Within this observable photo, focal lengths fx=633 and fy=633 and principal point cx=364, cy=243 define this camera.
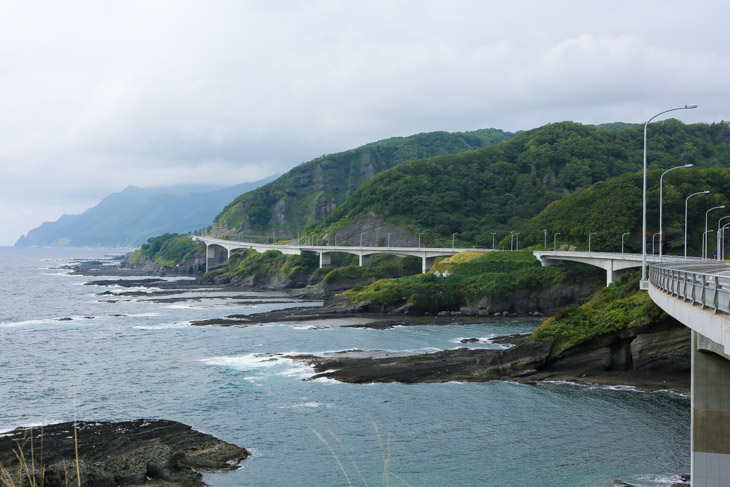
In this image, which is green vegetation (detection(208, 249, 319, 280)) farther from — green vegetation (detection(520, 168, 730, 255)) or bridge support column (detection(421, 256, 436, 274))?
green vegetation (detection(520, 168, 730, 255))

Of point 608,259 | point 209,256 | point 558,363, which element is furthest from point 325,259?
point 558,363

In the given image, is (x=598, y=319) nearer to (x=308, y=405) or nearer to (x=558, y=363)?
(x=558, y=363)

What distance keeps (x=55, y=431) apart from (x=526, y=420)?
86.5ft

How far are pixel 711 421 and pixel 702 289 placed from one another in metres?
5.61

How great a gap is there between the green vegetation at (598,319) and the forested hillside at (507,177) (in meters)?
83.0

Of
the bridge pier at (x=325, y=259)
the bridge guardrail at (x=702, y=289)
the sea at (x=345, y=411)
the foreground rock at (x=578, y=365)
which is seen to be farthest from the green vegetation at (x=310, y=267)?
the bridge guardrail at (x=702, y=289)

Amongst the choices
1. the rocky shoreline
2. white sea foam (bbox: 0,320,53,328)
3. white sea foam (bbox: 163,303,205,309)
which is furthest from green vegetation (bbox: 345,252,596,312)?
white sea foam (bbox: 0,320,53,328)

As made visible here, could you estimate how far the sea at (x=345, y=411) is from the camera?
29.6 meters

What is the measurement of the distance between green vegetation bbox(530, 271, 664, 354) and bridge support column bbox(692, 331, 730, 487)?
2541 cm

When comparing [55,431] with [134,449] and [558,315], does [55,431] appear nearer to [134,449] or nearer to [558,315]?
[134,449]

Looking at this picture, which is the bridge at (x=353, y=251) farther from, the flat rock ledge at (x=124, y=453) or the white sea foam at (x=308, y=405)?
the flat rock ledge at (x=124, y=453)

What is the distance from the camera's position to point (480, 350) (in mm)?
56094

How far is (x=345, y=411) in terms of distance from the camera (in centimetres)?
3891

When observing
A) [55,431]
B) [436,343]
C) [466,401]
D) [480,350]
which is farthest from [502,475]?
[436,343]
